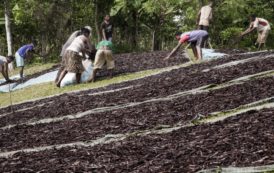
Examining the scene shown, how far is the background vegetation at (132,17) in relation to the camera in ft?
110

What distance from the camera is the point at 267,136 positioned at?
6.73 meters

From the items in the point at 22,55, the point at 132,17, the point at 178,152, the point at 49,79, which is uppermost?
the point at 132,17

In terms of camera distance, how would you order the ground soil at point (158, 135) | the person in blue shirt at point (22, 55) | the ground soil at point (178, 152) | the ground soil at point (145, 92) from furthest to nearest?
the person in blue shirt at point (22, 55) < the ground soil at point (145, 92) < the ground soil at point (158, 135) < the ground soil at point (178, 152)

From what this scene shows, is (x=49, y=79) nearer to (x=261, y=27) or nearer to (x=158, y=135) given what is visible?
(x=261, y=27)

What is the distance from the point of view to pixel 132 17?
41719mm

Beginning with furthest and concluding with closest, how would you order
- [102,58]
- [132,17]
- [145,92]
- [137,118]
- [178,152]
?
[132,17], [102,58], [145,92], [137,118], [178,152]

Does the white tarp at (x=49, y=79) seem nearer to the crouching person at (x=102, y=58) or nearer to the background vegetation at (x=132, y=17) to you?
the crouching person at (x=102, y=58)

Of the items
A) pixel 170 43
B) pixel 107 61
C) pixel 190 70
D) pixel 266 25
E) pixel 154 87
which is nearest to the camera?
pixel 154 87

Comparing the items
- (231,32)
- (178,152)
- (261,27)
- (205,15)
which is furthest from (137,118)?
(231,32)

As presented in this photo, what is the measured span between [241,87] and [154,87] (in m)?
3.36

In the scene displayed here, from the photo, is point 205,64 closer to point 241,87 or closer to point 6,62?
point 241,87

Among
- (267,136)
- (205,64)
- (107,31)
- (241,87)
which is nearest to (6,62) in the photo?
(107,31)

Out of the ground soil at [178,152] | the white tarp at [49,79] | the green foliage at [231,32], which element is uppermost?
the green foliage at [231,32]

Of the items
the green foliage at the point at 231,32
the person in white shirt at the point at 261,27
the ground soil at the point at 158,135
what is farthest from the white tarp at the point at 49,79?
the green foliage at the point at 231,32
